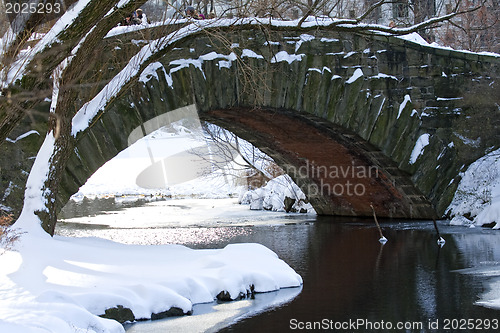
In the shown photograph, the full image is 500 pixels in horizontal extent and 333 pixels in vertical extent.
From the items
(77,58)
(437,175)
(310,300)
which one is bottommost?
(310,300)

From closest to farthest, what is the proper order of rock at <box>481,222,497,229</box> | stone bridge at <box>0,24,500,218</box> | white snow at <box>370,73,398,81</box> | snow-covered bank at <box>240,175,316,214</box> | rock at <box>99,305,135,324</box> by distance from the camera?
rock at <box>99,305,135,324</box>, stone bridge at <box>0,24,500,218</box>, white snow at <box>370,73,398,81</box>, rock at <box>481,222,497,229</box>, snow-covered bank at <box>240,175,316,214</box>

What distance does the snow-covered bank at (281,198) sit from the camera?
21422 millimetres

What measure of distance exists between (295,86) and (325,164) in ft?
15.2

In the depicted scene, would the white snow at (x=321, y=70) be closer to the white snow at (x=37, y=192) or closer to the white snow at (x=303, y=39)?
the white snow at (x=303, y=39)

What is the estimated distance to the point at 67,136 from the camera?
926cm

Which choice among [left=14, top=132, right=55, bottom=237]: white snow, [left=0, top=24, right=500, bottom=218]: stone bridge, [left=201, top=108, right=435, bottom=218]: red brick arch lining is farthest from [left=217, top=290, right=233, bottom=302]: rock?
[left=201, top=108, right=435, bottom=218]: red brick arch lining

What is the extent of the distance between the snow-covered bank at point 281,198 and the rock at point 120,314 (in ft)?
46.4

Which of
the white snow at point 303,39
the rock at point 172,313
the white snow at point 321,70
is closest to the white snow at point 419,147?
the white snow at point 321,70

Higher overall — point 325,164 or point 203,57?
point 203,57

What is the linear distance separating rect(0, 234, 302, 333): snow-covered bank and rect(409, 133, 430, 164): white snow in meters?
6.41

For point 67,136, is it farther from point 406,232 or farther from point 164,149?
point 164,149

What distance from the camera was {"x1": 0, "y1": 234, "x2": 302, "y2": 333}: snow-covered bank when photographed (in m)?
6.11

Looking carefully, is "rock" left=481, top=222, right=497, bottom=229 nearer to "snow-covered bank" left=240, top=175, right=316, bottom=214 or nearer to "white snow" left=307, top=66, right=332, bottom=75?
"white snow" left=307, top=66, right=332, bottom=75

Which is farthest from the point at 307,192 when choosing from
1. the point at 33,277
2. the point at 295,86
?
the point at 33,277
